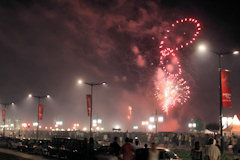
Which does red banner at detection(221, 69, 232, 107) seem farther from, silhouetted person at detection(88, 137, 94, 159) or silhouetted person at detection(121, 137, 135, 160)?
silhouetted person at detection(121, 137, 135, 160)

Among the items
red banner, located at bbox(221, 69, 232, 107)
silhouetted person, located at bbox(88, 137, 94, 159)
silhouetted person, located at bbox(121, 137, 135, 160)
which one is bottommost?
silhouetted person, located at bbox(88, 137, 94, 159)

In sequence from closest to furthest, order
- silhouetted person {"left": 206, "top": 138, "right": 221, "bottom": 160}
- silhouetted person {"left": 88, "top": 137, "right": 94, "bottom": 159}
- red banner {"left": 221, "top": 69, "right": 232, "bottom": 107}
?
silhouetted person {"left": 206, "top": 138, "right": 221, "bottom": 160}
silhouetted person {"left": 88, "top": 137, "right": 94, "bottom": 159}
red banner {"left": 221, "top": 69, "right": 232, "bottom": 107}

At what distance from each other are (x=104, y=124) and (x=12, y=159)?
536ft

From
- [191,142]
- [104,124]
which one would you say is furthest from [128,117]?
[191,142]

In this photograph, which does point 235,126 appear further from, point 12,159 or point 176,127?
point 176,127

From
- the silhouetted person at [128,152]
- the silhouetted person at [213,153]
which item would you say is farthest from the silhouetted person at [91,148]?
the silhouetted person at [213,153]

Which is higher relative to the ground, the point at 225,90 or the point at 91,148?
the point at 225,90

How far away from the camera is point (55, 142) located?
3022 cm

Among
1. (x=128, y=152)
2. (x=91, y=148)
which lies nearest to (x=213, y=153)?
(x=128, y=152)

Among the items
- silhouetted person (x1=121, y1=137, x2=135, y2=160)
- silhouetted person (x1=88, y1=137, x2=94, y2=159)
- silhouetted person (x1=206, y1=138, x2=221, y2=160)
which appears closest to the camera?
silhouetted person (x1=206, y1=138, x2=221, y2=160)

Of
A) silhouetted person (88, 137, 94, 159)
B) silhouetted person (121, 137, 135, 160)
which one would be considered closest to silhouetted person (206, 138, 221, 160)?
silhouetted person (121, 137, 135, 160)

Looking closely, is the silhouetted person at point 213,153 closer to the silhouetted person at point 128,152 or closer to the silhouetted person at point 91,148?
the silhouetted person at point 128,152

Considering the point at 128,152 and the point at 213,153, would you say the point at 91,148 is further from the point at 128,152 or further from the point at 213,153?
the point at 213,153

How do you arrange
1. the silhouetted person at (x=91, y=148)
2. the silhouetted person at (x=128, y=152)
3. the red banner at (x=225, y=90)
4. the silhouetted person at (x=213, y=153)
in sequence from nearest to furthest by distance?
the silhouetted person at (x=213, y=153), the silhouetted person at (x=128, y=152), the silhouetted person at (x=91, y=148), the red banner at (x=225, y=90)
